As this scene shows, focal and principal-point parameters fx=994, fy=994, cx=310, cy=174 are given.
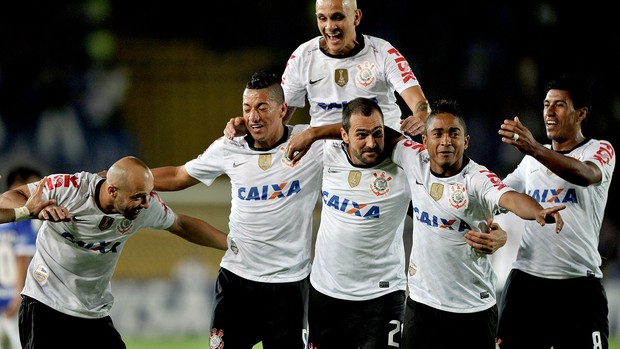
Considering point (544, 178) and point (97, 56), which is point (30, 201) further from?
point (97, 56)

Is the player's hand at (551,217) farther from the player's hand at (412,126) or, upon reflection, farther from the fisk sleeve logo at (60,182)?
the fisk sleeve logo at (60,182)

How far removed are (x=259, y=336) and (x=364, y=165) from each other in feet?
4.28

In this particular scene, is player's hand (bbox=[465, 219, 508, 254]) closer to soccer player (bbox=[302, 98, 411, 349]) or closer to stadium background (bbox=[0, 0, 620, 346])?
soccer player (bbox=[302, 98, 411, 349])

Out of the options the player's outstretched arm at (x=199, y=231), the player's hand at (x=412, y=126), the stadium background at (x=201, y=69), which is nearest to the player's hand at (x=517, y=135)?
the player's hand at (x=412, y=126)

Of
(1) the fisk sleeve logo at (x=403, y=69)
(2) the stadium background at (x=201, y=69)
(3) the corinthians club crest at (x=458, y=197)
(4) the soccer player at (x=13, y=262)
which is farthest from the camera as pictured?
(2) the stadium background at (x=201, y=69)

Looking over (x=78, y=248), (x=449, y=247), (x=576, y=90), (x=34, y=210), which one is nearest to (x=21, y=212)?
(x=34, y=210)

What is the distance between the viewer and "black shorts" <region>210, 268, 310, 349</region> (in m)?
6.34

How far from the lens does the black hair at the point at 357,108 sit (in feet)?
19.8

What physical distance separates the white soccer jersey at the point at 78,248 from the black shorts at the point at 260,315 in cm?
72

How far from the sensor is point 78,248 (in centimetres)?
610

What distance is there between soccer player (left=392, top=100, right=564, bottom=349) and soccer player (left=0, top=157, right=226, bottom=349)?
65.4 inches

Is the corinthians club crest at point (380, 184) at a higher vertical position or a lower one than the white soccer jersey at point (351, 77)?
lower

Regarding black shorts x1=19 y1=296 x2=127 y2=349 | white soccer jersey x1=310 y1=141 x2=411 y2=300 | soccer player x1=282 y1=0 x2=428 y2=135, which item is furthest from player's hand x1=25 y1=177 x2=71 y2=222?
soccer player x1=282 y1=0 x2=428 y2=135

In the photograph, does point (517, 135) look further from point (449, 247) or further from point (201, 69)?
point (201, 69)
